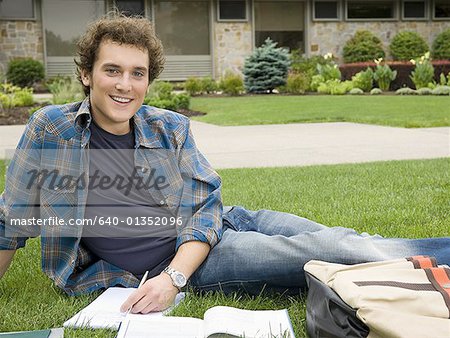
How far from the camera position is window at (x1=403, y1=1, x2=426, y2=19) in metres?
24.6

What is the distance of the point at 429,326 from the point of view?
1.80 meters

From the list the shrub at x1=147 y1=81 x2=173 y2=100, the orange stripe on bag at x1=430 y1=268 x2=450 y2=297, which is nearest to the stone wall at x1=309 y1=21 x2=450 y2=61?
the shrub at x1=147 y1=81 x2=173 y2=100

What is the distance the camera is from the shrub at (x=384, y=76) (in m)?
17.5

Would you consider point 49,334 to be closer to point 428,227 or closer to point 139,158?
point 139,158

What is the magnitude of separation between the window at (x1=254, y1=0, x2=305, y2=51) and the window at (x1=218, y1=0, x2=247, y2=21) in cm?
66


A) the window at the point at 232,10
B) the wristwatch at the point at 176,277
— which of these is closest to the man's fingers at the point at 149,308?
the wristwatch at the point at 176,277

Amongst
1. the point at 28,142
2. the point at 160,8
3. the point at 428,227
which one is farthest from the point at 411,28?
the point at 28,142

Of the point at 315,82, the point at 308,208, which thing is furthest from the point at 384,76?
the point at 308,208

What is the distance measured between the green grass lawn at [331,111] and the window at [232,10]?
862cm

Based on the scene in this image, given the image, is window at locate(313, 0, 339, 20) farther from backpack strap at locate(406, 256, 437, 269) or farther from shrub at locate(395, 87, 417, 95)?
backpack strap at locate(406, 256, 437, 269)

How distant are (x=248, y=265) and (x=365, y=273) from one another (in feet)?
2.02

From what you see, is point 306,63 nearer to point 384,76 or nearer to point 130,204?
point 384,76

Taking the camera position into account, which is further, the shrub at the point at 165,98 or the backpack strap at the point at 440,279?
the shrub at the point at 165,98

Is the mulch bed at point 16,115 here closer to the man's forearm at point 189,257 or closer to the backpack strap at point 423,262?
the man's forearm at point 189,257
